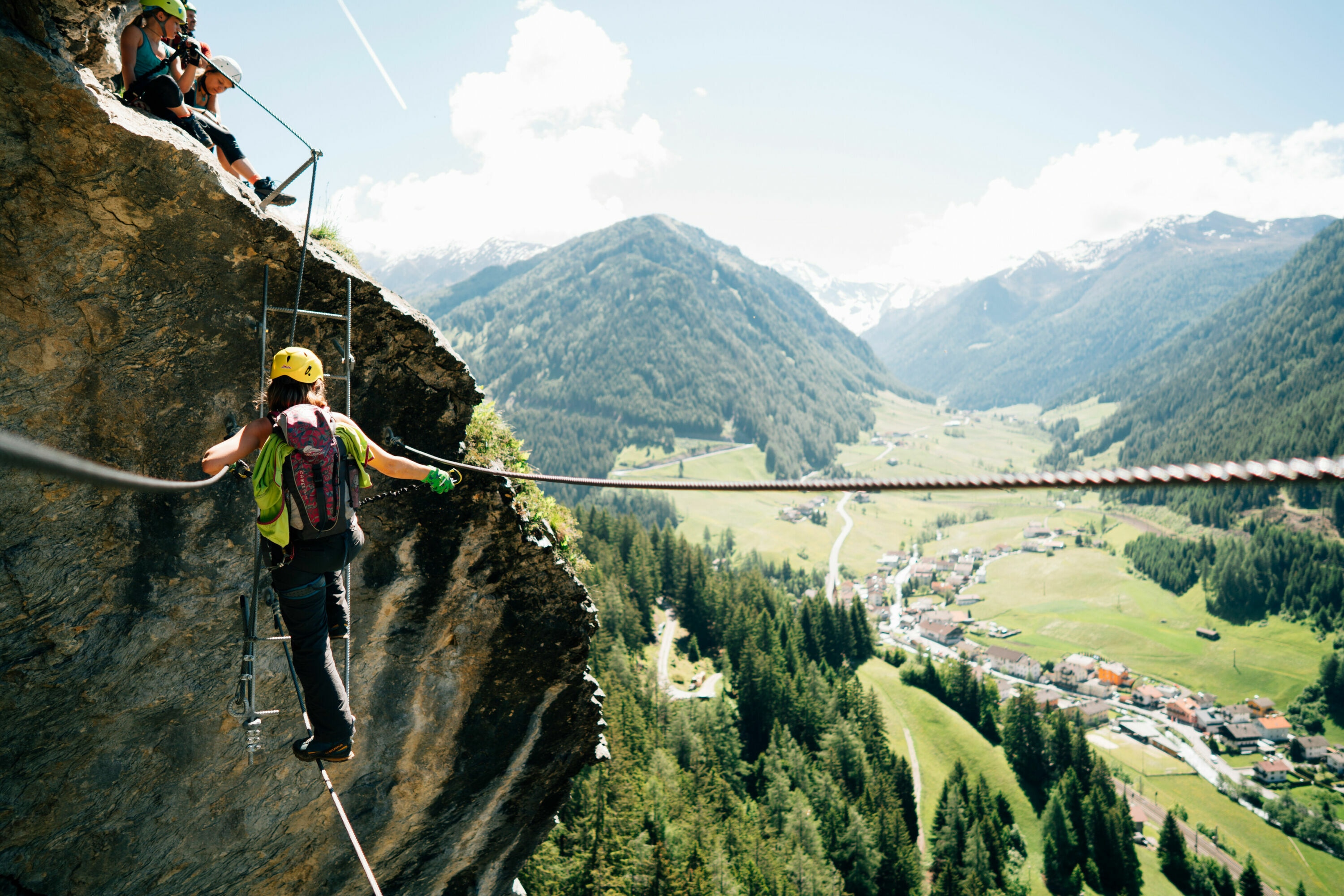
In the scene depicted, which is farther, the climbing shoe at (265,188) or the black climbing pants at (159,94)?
the climbing shoe at (265,188)

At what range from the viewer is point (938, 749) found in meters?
79.2

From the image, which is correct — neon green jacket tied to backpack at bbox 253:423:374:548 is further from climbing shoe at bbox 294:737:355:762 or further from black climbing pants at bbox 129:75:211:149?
black climbing pants at bbox 129:75:211:149

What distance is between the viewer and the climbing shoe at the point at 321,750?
264 inches

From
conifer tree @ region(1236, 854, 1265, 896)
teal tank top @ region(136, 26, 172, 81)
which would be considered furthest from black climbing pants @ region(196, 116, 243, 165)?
conifer tree @ region(1236, 854, 1265, 896)

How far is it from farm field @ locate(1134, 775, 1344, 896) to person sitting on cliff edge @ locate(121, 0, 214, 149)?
314ft

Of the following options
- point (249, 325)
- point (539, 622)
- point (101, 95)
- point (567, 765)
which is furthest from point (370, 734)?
point (101, 95)

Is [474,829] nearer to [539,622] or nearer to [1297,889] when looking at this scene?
[539,622]

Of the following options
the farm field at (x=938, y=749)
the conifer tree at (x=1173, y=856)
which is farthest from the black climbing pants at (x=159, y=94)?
Answer: the conifer tree at (x=1173, y=856)

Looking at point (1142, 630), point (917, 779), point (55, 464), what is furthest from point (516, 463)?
point (1142, 630)

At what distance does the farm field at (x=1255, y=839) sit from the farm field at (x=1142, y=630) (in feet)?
142

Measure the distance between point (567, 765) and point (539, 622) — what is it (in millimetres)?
3151

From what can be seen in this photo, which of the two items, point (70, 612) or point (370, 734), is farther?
point (370, 734)

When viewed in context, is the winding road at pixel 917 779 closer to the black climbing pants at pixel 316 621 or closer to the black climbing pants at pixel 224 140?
the black climbing pants at pixel 316 621

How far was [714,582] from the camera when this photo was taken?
8394cm
